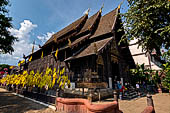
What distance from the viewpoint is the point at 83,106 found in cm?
426

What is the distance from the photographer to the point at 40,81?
824 centimetres

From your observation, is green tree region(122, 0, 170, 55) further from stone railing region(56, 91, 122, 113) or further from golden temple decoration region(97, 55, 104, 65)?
stone railing region(56, 91, 122, 113)

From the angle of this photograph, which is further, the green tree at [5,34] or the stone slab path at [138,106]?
the green tree at [5,34]

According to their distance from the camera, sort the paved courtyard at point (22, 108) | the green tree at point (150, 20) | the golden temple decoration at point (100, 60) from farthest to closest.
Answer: the golden temple decoration at point (100, 60) < the green tree at point (150, 20) < the paved courtyard at point (22, 108)

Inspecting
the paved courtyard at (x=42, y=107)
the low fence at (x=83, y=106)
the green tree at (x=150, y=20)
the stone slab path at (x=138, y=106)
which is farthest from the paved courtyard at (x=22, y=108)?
the green tree at (x=150, y=20)

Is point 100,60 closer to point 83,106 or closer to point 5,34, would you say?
point 83,106

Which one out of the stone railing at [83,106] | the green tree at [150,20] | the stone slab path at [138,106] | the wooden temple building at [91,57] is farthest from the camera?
the wooden temple building at [91,57]

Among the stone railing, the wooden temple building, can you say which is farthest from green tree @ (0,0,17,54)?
the stone railing

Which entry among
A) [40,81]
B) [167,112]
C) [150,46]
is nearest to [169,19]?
[150,46]

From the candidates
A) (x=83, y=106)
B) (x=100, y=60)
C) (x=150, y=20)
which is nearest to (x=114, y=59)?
(x=100, y=60)

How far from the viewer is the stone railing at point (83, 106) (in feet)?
10.7

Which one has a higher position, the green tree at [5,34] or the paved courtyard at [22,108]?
the green tree at [5,34]

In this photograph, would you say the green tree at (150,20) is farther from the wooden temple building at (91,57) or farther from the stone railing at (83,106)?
the stone railing at (83,106)

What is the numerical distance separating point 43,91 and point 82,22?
10.6 metres
